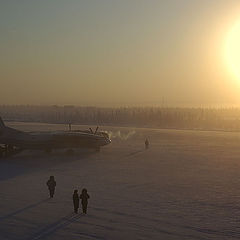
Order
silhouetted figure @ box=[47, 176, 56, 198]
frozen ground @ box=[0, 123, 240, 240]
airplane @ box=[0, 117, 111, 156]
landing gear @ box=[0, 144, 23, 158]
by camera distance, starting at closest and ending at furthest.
A: frozen ground @ box=[0, 123, 240, 240]
silhouetted figure @ box=[47, 176, 56, 198]
landing gear @ box=[0, 144, 23, 158]
airplane @ box=[0, 117, 111, 156]

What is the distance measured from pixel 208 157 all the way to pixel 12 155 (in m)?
18.5

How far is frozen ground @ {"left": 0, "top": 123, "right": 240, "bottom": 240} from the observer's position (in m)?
13.1

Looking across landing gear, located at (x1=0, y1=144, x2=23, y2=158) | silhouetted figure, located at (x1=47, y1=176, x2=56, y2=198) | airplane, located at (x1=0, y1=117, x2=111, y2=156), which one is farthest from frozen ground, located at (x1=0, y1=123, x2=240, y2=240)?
airplane, located at (x1=0, y1=117, x2=111, y2=156)

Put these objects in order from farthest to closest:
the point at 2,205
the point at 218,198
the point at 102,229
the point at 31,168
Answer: the point at 31,168
the point at 218,198
the point at 2,205
the point at 102,229

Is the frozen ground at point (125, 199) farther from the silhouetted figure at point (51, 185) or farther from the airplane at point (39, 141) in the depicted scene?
the airplane at point (39, 141)

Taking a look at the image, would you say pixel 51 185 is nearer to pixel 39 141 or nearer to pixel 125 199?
pixel 125 199

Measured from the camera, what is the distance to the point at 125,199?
57.9ft

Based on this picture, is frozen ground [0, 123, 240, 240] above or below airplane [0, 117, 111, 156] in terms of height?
below

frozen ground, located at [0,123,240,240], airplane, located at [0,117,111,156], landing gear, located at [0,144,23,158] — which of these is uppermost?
airplane, located at [0,117,111,156]

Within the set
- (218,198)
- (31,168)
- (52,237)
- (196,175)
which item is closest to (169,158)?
(196,175)

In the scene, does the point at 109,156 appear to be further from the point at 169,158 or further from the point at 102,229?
the point at 102,229

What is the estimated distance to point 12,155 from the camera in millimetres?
35281

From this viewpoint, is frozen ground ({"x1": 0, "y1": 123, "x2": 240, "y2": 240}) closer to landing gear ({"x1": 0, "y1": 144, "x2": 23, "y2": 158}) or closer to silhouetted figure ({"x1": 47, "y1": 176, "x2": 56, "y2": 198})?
silhouetted figure ({"x1": 47, "y1": 176, "x2": 56, "y2": 198})

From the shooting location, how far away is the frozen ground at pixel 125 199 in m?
13.1
